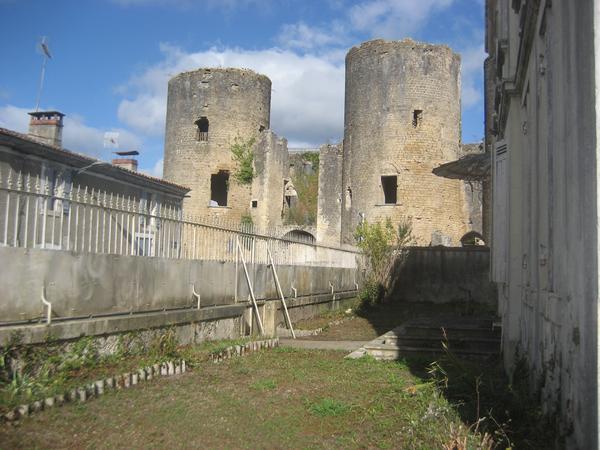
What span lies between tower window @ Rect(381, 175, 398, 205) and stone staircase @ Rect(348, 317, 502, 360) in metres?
15.8

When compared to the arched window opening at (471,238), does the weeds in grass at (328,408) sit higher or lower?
lower

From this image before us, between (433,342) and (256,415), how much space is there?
501cm

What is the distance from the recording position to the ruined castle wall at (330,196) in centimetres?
2911

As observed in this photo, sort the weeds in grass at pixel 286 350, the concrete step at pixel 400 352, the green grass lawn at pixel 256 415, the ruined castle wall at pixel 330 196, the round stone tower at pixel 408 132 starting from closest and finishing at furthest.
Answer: the green grass lawn at pixel 256 415 < the concrete step at pixel 400 352 < the weeds in grass at pixel 286 350 < the round stone tower at pixel 408 132 < the ruined castle wall at pixel 330 196

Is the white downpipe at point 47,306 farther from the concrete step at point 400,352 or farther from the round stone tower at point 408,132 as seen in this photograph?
the round stone tower at point 408,132

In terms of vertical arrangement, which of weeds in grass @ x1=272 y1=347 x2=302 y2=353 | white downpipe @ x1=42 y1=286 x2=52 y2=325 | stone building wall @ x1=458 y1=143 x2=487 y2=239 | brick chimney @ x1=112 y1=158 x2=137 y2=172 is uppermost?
brick chimney @ x1=112 y1=158 x2=137 y2=172

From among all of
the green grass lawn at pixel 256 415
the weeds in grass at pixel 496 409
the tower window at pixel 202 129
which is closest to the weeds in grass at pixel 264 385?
the green grass lawn at pixel 256 415

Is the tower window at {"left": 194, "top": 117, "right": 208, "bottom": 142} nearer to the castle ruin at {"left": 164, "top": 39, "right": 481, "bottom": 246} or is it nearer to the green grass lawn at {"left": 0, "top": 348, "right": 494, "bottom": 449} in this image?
the castle ruin at {"left": 164, "top": 39, "right": 481, "bottom": 246}

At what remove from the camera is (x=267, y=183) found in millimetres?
30500

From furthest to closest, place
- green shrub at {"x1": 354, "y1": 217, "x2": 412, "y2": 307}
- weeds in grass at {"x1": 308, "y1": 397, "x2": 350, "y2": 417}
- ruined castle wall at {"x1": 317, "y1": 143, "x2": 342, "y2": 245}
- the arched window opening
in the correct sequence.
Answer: ruined castle wall at {"x1": 317, "y1": 143, "x2": 342, "y2": 245} < the arched window opening < green shrub at {"x1": 354, "y1": 217, "x2": 412, "y2": 307} < weeds in grass at {"x1": 308, "y1": 397, "x2": 350, "y2": 417}

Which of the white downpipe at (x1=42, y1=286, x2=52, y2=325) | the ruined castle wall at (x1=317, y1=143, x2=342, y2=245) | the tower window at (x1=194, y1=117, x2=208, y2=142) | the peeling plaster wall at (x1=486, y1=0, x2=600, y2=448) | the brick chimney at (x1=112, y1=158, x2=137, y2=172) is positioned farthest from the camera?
the tower window at (x1=194, y1=117, x2=208, y2=142)

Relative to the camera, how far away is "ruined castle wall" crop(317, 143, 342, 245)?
29109 mm

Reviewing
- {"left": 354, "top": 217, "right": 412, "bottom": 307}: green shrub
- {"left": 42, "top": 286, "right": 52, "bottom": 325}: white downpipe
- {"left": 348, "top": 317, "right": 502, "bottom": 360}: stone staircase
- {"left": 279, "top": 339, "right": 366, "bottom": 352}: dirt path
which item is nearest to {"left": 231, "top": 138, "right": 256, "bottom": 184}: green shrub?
{"left": 354, "top": 217, "right": 412, "bottom": 307}: green shrub

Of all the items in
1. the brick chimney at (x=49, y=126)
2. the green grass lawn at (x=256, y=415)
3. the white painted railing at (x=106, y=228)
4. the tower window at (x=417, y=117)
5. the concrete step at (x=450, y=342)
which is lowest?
the green grass lawn at (x=256, y=415)
